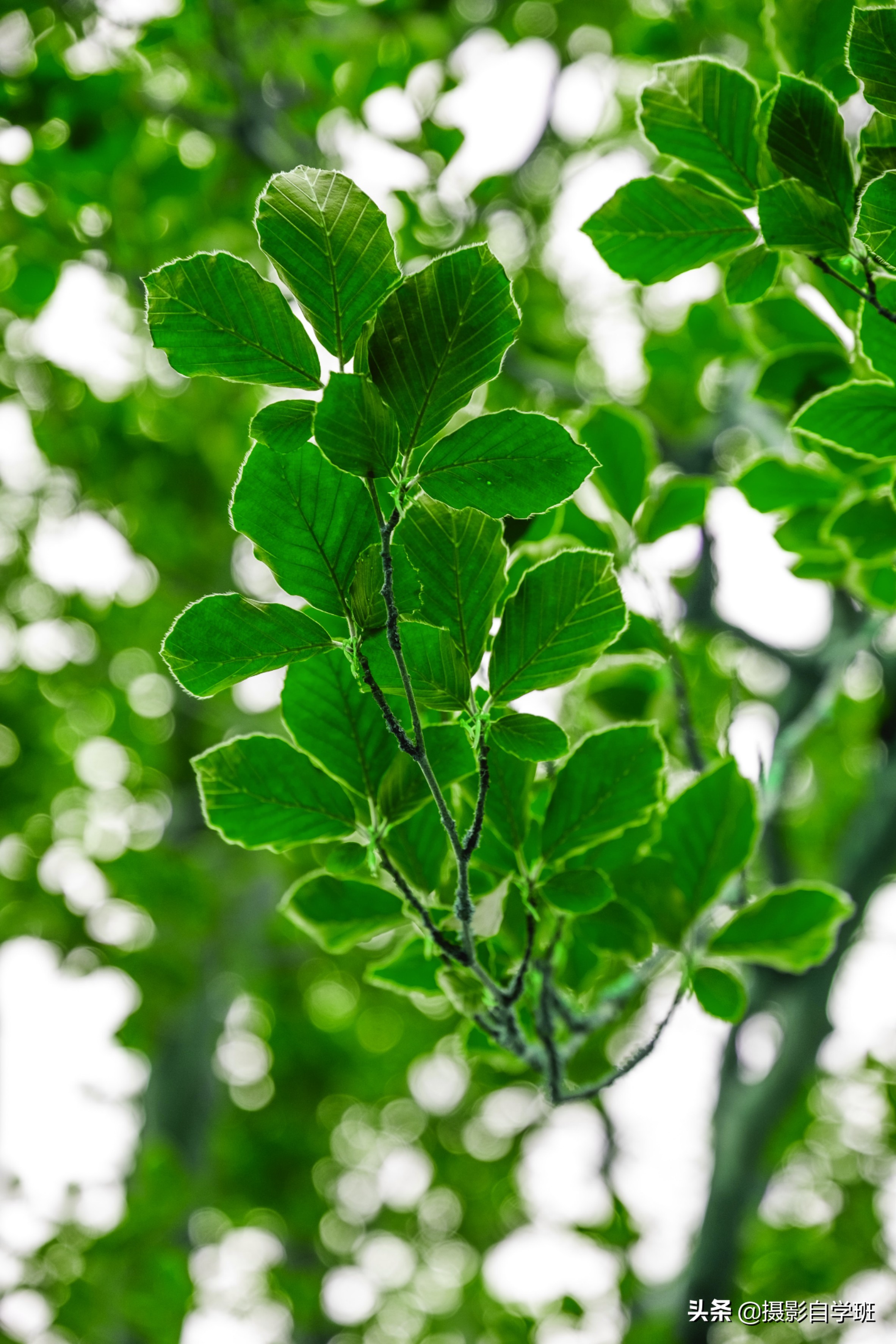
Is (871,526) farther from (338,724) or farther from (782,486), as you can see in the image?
(338,724)

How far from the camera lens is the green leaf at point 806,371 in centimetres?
81

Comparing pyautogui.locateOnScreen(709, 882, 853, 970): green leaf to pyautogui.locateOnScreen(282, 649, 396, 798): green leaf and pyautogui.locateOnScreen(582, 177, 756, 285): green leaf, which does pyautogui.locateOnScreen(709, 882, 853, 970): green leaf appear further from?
pyautogui.locateOnScreen(582, 177, 756, 285): green leaf

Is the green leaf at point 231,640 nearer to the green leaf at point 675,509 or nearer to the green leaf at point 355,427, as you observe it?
the green leaf at point 355,427

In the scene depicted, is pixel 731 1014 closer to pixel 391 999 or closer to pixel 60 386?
pixel 60 386

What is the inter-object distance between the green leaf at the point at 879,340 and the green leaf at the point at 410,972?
53 cm

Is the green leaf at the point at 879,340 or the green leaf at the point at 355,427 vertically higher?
the green leaf at the point at 355,427

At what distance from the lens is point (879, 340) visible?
1.85 feet

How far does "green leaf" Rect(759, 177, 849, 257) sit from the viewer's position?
53 cm

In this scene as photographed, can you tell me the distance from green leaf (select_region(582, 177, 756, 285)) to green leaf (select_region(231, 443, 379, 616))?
0.99 ft

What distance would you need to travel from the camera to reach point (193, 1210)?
2.70 meters

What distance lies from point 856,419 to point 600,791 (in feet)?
1.05
